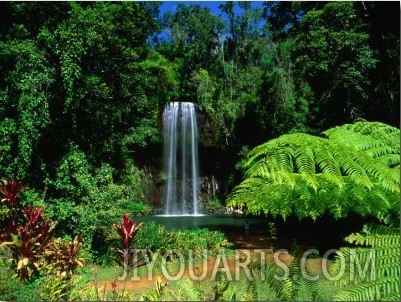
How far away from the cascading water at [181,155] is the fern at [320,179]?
2136 centimetres

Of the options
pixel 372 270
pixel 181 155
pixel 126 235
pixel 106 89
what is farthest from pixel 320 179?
pixel 181 155

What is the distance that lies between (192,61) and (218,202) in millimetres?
15863

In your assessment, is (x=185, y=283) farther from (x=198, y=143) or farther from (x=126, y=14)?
(x=198, y=143)

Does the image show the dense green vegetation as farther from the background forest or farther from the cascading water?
the cascading water

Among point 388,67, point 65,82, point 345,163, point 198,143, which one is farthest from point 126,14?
point 198,143

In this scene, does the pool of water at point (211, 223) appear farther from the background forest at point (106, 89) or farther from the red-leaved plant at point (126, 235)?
the red-leaved plant at point (126, 235)

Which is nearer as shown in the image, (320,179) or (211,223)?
(320,179)

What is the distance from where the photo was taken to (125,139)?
14312 mm

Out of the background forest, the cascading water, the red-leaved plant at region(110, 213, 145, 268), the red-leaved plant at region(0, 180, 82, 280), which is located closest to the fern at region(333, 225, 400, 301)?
the red-leaved plant at region(0, 180, 82, 280)

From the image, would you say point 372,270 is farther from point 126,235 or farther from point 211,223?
point 211,223

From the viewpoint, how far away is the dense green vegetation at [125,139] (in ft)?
10.2

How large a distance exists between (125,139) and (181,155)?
11024 mm

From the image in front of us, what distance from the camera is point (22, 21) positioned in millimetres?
9125

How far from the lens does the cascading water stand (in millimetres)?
24781
